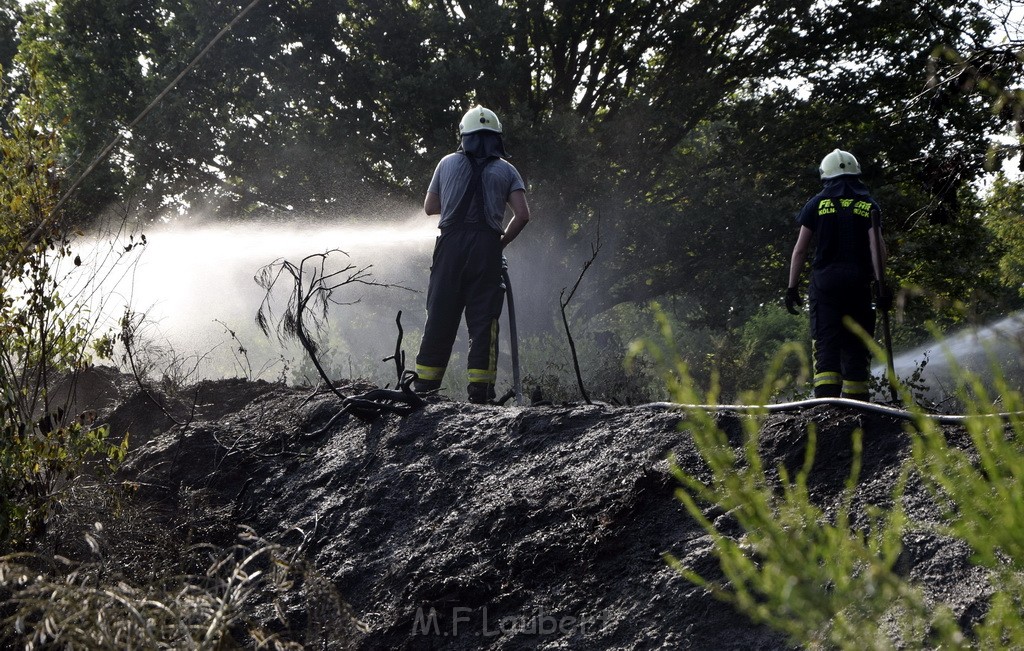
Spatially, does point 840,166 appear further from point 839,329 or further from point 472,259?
point 472,259

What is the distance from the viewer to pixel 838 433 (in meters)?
2.99

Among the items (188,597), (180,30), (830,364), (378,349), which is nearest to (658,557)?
(188,597)

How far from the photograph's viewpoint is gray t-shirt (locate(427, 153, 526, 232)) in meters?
5.91

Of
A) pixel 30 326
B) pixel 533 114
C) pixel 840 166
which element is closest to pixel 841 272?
pixel 840 166

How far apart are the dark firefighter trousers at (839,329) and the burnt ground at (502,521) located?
84.9 inches

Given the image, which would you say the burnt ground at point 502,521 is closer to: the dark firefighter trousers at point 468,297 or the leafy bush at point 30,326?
the leafy bush at point 30,326

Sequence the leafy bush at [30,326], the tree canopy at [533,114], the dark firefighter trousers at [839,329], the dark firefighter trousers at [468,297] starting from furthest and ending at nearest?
the tree canopy at [533,114] < the dark firefighter trousers at [468,297] < the dark firefighter trousers at [839,329] < the leafy bush at [30,326]

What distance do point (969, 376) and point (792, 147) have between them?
14.6 m

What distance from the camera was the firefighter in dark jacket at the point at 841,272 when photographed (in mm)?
5500

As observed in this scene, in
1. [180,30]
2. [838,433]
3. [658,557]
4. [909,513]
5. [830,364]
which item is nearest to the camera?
[909,513]

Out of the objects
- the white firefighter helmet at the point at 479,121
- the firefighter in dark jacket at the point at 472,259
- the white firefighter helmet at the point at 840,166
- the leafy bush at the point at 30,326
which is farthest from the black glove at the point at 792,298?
the leafy bush at the point at 30,326

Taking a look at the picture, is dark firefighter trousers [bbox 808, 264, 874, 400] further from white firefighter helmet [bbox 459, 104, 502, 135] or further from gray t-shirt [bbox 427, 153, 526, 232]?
white firefighter helmet [bbox 459, 104, 502, 135]

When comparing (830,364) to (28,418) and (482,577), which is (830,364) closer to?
(482,577)

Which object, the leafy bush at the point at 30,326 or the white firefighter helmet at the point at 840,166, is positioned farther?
the white firefighter helmet at the point at 840,166
